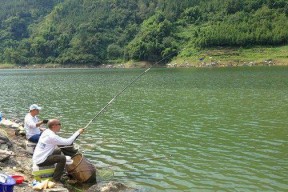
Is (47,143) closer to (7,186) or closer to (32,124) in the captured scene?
(7,186)

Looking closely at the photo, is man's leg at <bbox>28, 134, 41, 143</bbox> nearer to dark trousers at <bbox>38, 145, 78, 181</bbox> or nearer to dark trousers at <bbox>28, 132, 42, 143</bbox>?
dark trousers at <bbox>28, 132, 42, 143</bbox>

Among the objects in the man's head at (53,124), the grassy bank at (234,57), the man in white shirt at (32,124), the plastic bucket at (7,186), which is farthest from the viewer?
the grassy bank at (234,57)

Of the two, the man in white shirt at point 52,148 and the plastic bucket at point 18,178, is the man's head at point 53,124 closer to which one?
the man in white shirt at point 52,148

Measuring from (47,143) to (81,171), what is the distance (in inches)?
70.1

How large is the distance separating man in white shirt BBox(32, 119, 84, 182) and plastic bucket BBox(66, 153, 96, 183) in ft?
1.82

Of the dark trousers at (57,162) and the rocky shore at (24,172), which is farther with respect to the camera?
the dark trousers at (57,162)

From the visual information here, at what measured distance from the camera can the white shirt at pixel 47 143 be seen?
11.7 meters

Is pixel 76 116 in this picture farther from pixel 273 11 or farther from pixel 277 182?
pixel 273 11

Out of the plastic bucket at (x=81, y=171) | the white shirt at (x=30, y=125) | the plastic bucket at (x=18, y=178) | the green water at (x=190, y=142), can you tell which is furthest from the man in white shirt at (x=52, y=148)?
the white shirt at (x=30, y=125)

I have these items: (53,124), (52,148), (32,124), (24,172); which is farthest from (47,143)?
(32,124)

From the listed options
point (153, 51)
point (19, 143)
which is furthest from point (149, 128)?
point (153, 51)

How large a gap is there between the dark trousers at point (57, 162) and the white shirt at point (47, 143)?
142 mm

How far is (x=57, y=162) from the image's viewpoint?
12.3 m

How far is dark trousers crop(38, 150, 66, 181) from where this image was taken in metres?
12.1
